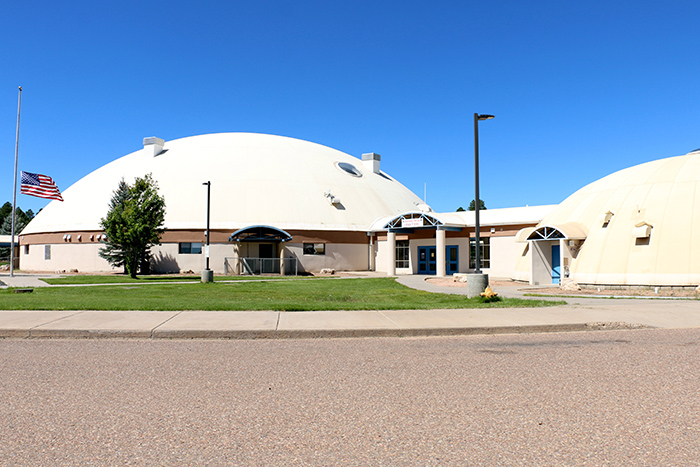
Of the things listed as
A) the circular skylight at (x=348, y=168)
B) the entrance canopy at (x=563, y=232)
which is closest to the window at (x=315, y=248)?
the circular skylight at (x=348, y=168)

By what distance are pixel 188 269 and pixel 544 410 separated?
37.9 meters

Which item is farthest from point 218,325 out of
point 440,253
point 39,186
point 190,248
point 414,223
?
point 190,248

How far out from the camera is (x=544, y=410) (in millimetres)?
5453

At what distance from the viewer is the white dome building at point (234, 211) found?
1598 inches

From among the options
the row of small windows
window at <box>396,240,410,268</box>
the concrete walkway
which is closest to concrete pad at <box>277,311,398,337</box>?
the concrete walkway

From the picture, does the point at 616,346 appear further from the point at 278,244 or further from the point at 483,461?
the point at 278,244

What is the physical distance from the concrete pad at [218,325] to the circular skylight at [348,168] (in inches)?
1513

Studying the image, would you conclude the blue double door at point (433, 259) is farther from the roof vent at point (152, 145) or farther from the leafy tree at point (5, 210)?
the leafy tree at point (5, 210)

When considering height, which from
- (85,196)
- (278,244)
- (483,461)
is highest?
(85,196)

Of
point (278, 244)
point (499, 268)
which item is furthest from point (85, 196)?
point (499, 268)

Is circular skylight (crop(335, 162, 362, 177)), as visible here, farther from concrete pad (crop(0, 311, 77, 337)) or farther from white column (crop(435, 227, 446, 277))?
concrete pad (crop(0, 311, 77, 337))

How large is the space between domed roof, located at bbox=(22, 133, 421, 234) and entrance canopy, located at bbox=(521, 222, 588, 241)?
18730 millimetres

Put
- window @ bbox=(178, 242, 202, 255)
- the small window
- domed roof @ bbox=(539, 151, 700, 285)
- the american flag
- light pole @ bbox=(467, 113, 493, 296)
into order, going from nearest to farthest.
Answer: light pole @ bbox=(467, 113, 493, 296)
domed roof @ bbox=(539, 151, 700, 285)
the small window
the american flag
window @ bbox=(178, 242, 202, 255)

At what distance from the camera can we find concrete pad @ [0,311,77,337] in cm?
1023
